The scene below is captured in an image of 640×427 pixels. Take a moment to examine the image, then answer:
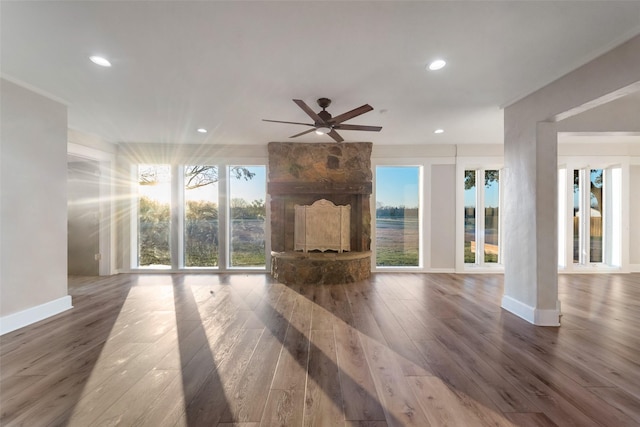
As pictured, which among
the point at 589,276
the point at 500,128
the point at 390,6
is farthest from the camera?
the point at 589,276

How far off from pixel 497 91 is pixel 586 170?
4346 mm

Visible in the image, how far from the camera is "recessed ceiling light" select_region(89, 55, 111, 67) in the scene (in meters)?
2.38

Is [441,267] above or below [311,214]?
below

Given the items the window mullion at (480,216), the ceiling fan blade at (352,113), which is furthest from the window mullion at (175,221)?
the window mullion at (480,216)

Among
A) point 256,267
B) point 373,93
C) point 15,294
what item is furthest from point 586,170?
point 15,294

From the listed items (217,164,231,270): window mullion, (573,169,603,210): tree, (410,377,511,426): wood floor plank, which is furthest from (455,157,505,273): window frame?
(217,164,231,270): window mullion

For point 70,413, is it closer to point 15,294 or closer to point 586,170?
point 15,294

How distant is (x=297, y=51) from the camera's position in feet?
7.48

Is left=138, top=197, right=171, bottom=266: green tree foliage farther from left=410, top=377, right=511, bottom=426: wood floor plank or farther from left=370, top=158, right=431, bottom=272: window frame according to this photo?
left=410, top=377, right=511, bottom=426: wood floor plank

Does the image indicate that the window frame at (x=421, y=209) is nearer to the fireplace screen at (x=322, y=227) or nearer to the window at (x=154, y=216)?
the fireplace screen at (x=322, y=227)

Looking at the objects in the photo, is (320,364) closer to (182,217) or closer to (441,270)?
(441,270)

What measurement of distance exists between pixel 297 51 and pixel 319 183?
9.97ft

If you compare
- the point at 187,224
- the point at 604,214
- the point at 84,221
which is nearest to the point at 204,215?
the point at 187,224

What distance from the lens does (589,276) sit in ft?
17.0
